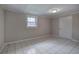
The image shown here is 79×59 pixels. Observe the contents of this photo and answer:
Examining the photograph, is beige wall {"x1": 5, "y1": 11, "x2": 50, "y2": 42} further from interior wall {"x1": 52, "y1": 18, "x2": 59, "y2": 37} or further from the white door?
the white door

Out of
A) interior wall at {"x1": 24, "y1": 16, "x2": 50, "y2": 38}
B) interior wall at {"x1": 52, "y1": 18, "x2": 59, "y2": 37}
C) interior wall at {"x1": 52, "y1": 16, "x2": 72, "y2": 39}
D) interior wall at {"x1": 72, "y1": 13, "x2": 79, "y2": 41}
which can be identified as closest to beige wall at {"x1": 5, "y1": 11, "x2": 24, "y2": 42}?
interior wall at {"x1": 24, "y1": 16, "x2": 50, "y2": 38}

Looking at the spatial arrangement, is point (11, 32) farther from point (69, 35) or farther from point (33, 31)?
point (69, 35)

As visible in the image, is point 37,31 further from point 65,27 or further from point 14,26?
point 65,27

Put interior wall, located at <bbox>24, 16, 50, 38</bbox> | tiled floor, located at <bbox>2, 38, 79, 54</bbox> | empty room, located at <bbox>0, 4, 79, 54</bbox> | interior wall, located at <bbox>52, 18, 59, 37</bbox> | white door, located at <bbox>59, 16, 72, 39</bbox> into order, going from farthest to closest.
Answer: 1. interior wall, located at <bbox>52, 18, 59, 37</bbox>
2. white door, located at <bbox>59, 16, 72, 39</bbox>
3. interior wall, located at <bbox>24, 16, 50, 38</bbox>
4. empty room, located at <bbox>0, 4, 79, 54</bbox>
5. tiled floor, located at <bbox>2, 38, 79, 54</bbox>

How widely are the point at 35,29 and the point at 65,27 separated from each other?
245 cm

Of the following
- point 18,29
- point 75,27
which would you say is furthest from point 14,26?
point 75,27

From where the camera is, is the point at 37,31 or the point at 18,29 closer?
the point at 18,29

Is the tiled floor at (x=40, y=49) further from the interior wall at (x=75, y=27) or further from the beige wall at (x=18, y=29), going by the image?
the interior wall at (x=75, y=27)

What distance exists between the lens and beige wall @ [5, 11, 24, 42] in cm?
383

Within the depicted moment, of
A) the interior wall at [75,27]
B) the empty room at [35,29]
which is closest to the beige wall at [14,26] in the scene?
the empty room at [35,29]

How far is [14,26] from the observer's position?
13.8 feet

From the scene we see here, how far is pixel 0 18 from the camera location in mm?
3088

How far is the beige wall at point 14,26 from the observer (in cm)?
383

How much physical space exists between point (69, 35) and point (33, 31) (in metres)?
2.54
